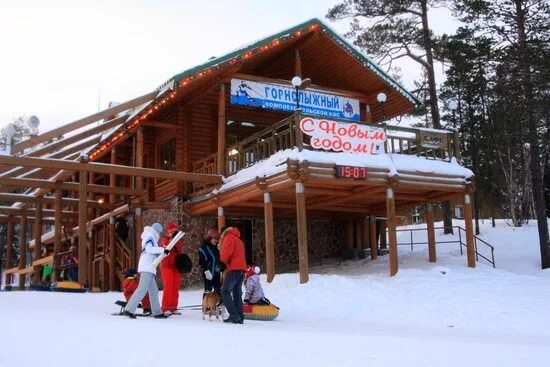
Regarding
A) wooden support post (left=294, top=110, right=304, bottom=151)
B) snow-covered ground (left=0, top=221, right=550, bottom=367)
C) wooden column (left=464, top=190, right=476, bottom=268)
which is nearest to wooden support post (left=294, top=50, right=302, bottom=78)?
wooden support post (left=294, top=110, right=304, bottom=151)

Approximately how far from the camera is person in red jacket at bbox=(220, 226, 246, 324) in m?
8.09

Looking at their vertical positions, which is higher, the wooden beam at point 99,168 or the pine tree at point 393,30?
the pine tree at point 393,30

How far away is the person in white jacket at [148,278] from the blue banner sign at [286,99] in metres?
8.26

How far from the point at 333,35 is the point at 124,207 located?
8578 mm

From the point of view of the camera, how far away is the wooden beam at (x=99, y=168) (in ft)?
43.9

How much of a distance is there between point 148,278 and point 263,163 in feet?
20.6

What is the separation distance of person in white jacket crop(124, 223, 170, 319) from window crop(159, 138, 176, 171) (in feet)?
33.6

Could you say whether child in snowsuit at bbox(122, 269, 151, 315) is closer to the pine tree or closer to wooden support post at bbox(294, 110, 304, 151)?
wooden support post at bbox(294, 110, 304, 151)

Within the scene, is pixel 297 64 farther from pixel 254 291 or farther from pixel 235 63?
pixel 254 291

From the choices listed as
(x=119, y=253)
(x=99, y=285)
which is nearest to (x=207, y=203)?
(x=119, y=253)

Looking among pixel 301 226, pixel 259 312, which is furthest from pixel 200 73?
pixel 259 312

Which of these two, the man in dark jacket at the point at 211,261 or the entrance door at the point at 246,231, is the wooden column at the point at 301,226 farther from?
the entrance door at the point at 246,231

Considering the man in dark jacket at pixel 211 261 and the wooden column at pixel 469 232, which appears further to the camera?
the wooden column at pixel 469 232

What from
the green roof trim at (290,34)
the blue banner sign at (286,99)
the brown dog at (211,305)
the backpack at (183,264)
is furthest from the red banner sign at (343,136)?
the brown dog at (211,305)
